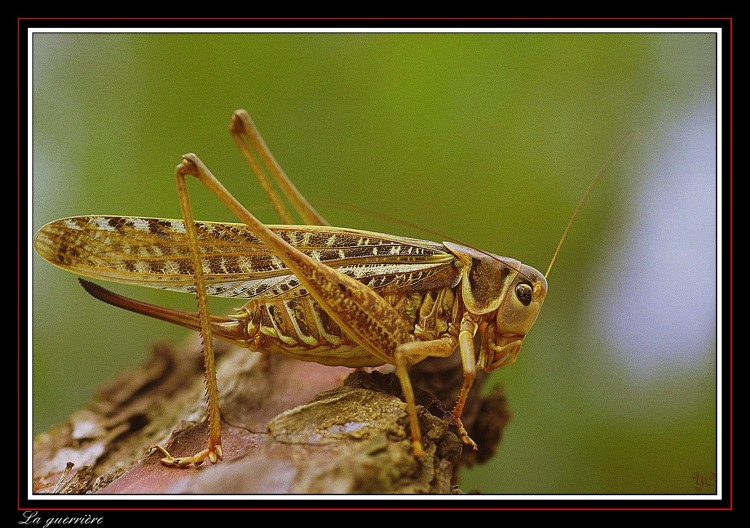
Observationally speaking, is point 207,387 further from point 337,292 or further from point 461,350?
point 461,350

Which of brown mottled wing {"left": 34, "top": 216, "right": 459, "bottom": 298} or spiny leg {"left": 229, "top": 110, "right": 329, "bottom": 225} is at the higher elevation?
spiny leg {"left": 229, "top": 110, "right": 329, "bottom": 225}

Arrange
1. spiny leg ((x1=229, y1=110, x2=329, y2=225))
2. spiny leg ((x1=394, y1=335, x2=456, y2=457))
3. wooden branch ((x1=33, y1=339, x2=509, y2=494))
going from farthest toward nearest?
spiny leg ((x1=229, y1=110, x2=329, y2=225)) → spiny leg ((x1=394, y1=335, x2=456, y2=457)) → wooden branch ((x1=33, y1=339, x2=509, y2=494))

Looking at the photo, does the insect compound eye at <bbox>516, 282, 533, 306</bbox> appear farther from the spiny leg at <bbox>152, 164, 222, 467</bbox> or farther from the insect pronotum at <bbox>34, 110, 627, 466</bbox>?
the spiny leg at <bbox>152, 164, 222, 467</bbox>

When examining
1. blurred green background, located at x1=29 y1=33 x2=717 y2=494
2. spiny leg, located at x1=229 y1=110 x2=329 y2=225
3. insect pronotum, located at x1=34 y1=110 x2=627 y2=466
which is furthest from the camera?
blurred green background, located at x1=29 y1=33 x2=717 y2=494

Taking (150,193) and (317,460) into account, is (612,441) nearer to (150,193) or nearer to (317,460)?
(317,460)

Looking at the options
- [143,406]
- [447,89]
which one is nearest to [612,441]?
[447,89]

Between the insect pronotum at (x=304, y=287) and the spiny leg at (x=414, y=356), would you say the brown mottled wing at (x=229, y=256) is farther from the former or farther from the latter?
the spiny leg at (x=414, y=356)

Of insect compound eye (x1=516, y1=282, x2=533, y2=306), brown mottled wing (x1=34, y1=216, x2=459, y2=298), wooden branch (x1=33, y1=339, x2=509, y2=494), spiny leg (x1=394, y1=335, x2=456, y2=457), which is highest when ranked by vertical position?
brown mottled wing (x1=34, y1=216, x2=459, y2=298)

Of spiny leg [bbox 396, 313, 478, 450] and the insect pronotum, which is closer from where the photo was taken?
spiny leg [bbox 396, 313, 478, 450]

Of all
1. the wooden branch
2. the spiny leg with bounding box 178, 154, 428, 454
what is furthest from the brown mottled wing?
the wooden branch
